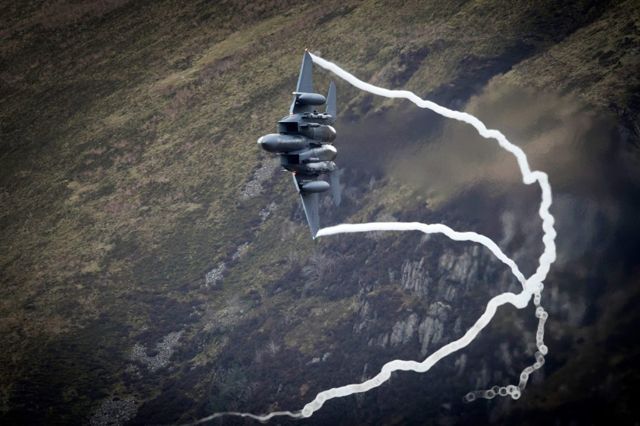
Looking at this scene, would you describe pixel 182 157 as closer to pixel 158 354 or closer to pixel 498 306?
pixel 158 354

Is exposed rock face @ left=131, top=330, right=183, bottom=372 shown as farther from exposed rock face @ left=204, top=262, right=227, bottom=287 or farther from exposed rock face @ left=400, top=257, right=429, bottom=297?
exposed rock face @ left=400, top=257, right=429, bottom=297

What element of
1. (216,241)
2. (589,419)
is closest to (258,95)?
(216,241)

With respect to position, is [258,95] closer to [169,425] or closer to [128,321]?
[128,321]

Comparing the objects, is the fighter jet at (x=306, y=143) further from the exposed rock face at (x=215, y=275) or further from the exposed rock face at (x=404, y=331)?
the exposed rock face at (x=215, y=275)

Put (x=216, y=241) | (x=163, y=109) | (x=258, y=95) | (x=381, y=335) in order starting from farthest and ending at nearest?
(x=163, y=109) → (x=258, y=95) → (x=216, y=241) → (x=381, y=335)

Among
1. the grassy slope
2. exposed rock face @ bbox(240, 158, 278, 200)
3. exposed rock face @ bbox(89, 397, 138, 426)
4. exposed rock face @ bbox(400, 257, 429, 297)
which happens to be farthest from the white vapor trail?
exposed rock face @ bbox(240, 158, 278, 200)

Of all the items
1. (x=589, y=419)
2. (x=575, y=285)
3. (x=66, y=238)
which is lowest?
(x=589, y=419)

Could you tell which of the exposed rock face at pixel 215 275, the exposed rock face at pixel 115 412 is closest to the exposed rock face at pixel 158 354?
the exposed rock face at pixel 115 412
